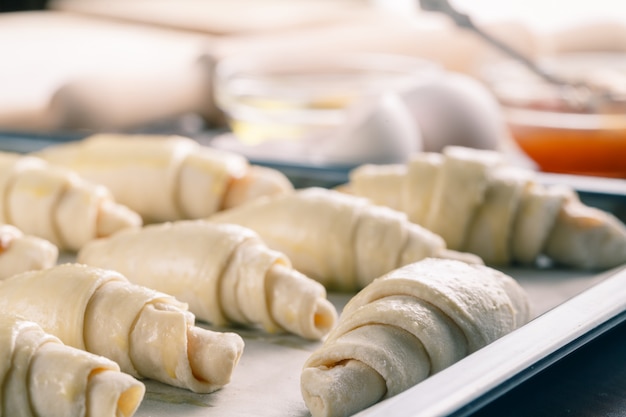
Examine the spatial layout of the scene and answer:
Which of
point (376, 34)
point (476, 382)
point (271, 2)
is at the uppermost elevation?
point (476, 382)

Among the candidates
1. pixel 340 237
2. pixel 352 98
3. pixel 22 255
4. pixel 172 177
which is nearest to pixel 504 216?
pixel 340 237

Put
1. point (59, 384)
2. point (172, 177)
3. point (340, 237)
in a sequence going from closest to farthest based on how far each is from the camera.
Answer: point (59, 384) < point (340, 237) < point (172, 177)

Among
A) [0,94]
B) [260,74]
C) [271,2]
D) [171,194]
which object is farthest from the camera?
[271,2]

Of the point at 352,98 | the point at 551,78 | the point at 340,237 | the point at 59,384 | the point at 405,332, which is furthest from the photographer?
the point at 352,98

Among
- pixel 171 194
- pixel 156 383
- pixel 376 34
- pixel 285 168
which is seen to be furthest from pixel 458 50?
pixel 156 383

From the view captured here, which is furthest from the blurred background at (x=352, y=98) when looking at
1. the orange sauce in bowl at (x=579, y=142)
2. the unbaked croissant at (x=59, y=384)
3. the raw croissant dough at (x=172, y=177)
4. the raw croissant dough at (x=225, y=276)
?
the unbaked croissant at (x=59, y=384)

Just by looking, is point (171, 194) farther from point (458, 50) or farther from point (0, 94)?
point (458, 50)

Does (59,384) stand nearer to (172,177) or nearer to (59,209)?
(59,209)
